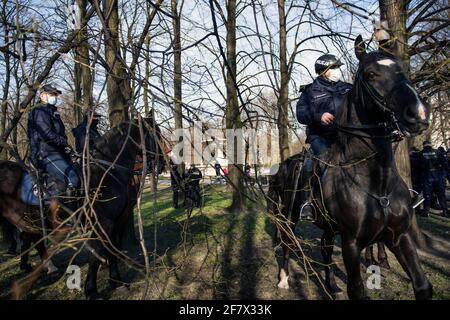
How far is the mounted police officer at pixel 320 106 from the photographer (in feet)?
17.3

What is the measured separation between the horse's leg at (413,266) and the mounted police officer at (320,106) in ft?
4.71

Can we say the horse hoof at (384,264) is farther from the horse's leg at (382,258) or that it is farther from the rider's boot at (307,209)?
the rider's boot at (307,209)

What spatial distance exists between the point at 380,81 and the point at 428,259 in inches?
178

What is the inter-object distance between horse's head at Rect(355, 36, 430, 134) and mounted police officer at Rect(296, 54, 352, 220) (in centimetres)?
96

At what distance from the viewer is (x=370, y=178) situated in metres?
4.30

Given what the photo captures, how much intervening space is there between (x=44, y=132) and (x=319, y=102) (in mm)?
4095

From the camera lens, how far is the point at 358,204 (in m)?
4.30

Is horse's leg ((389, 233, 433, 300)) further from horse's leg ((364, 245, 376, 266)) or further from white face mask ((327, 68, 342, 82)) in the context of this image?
horse's leg ((364, 245, 376, 266))

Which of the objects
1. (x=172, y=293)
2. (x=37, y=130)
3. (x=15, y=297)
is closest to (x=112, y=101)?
(x=37, y=130)

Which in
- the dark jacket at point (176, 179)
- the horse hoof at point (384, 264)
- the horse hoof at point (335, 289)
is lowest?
the horse hoof at point (335, 289)

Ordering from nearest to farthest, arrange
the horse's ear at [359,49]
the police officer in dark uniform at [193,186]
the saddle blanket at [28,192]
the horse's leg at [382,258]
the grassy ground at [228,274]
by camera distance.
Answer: the police officer in dark uniform at [193,186]
the horse's ear at [359,49]
the grassy ground at [228,274]
the saddle blanket at [28,192]
the horse's leg at [382,258]

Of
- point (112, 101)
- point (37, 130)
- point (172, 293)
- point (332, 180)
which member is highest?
point (112, 101)

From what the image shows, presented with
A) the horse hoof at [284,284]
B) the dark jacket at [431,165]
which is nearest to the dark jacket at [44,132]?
the horse hoof at [284,284]
